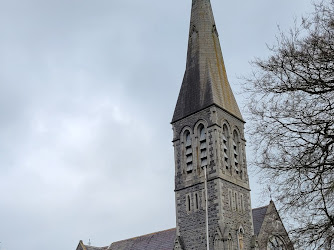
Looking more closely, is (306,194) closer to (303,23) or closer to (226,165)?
(303,23)

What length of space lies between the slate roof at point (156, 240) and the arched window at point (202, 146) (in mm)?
5432

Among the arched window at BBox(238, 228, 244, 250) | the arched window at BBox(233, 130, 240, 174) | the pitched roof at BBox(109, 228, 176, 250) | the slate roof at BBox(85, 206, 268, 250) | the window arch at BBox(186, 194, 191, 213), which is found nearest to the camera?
the arched window at BBox(238, 228, 244, 250)

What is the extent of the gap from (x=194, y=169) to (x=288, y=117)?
20.9 metres

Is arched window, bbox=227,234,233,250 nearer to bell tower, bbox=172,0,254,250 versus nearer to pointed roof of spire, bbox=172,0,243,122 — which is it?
bell tower, bbox=172,0,254,250

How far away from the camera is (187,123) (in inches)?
1316

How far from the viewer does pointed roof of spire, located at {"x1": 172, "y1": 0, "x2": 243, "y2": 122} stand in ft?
110

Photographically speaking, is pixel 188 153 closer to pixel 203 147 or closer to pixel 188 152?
pixel 188 152

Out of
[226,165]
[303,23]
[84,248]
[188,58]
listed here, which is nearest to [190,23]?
[188,58]

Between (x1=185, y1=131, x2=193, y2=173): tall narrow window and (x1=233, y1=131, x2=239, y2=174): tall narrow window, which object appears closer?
(x1=185, y1=131, x2=193, y2=173): tall narrow window

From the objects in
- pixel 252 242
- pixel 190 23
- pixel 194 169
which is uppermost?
pixel 190 23

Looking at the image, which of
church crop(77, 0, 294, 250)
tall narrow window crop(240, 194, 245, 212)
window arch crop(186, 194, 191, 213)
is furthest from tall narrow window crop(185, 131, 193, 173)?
tall narrow window crop(240, 194, 245, 212)

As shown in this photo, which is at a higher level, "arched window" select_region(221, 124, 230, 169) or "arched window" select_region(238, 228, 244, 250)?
"arched window" select_region(221, 124, 230, 169)

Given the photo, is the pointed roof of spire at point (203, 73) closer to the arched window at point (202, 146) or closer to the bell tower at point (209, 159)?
the bell tower at point (209, 159)

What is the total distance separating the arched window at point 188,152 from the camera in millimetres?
32406
